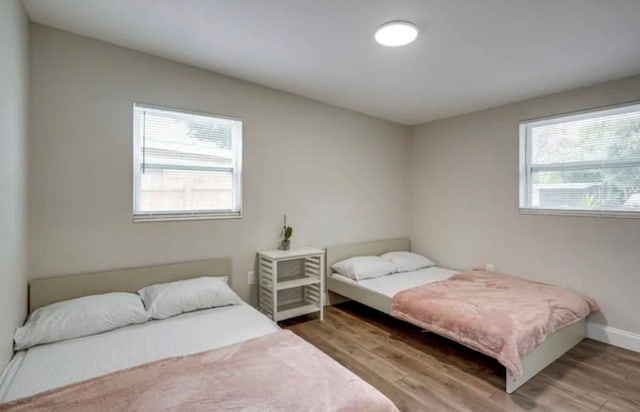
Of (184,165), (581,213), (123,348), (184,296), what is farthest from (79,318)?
(581,213)

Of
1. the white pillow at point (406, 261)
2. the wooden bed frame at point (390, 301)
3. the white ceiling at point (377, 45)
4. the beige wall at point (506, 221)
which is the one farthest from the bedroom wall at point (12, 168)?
the beige wall at point (506, 221)

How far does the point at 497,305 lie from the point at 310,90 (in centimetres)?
262

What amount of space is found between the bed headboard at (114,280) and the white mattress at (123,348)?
19.8 inches

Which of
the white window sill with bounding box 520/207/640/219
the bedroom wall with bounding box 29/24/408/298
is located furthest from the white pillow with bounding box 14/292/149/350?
the white window sill with bounding box 520/207/640/219

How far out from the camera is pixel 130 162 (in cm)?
267

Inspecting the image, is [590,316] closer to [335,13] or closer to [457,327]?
[457,327]

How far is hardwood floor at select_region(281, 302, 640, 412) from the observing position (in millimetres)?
2084

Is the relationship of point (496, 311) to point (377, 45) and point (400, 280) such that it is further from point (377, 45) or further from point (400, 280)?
point (377, 45)

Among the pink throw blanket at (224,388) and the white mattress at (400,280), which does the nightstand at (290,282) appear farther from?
the pink throw blanket at (224,388)

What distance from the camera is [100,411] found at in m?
1.31

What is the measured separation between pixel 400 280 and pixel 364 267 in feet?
1.32

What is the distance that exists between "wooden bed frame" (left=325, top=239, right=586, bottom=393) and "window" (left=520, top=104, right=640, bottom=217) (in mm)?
1104

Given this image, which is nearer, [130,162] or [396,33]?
[396,33]

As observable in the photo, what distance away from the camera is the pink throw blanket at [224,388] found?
1342 millimetres
